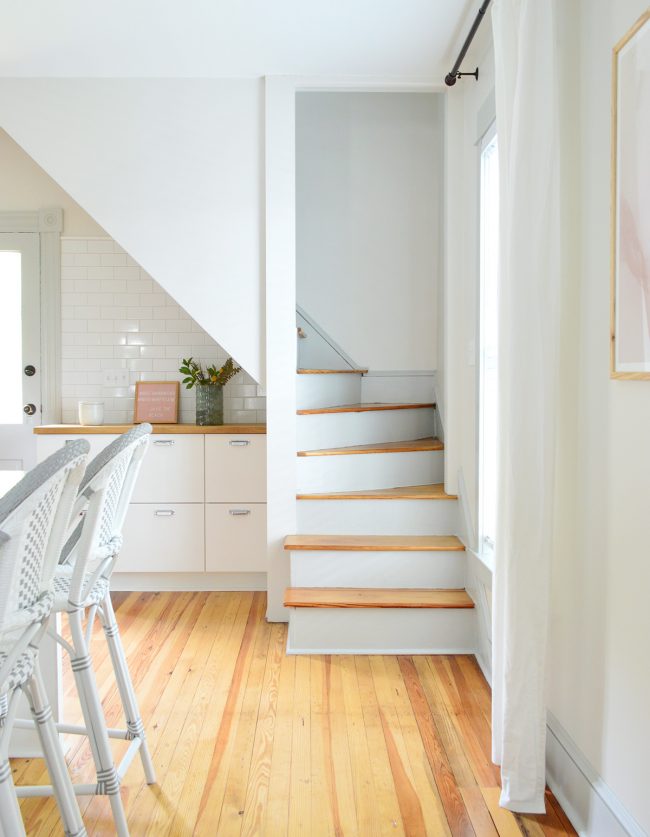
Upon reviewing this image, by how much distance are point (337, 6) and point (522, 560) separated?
6.79ft

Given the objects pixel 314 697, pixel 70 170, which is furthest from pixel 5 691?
pixel 70 170

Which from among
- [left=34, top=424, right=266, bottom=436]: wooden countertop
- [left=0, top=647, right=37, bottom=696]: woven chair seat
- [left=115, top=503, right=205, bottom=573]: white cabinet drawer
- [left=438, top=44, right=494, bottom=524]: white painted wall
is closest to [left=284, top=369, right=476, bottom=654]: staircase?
[left=438, top=44, right=494, bottom=524]: white painted wall

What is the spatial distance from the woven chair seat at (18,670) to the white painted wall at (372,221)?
132 inches

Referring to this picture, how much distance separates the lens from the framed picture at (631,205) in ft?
4.92

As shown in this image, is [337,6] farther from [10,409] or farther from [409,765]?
[10,409]

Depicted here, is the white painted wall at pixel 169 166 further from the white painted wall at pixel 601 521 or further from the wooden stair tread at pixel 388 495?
the white painted wall at pixel 601 521

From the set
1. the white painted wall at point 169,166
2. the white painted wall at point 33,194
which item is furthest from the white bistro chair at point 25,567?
the white painted wall at point 33,194

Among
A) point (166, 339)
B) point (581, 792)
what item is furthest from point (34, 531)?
point (166, 339)

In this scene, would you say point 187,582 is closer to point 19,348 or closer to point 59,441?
point 59,441

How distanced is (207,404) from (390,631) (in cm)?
165

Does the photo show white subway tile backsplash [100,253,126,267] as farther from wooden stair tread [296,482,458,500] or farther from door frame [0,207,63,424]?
wooden stair tread [296,482,458,500]

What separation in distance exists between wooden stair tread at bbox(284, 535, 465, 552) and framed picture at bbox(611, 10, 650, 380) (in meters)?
1.63

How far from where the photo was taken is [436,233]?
433 cm

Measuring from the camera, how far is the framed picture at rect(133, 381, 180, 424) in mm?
4105
